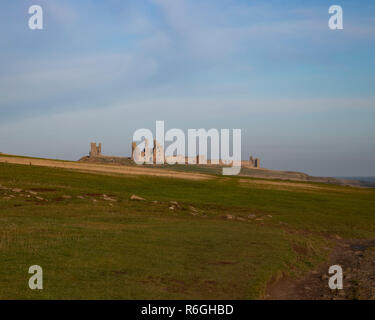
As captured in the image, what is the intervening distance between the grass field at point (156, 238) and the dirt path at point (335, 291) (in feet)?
2.93

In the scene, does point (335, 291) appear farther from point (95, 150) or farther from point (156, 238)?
point (95, 150)

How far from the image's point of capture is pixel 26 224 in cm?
3067

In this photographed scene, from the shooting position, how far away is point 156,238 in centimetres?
2927

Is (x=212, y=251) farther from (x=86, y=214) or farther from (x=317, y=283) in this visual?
(x=86, y=214)

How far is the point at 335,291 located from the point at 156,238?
495 inches

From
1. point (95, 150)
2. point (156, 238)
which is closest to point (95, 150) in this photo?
point (95, 150)

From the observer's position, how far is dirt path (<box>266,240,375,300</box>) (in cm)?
2080

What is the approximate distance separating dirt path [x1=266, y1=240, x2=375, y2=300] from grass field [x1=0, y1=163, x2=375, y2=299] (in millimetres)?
893

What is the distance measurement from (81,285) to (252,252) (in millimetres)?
13168

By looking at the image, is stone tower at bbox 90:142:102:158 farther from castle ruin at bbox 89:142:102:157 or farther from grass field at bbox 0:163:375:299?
grass field at bbox 0:163:375:299

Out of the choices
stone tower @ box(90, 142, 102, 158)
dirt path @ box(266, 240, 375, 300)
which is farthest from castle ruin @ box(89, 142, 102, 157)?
dirt path @ box(266, 240, 375, 300)

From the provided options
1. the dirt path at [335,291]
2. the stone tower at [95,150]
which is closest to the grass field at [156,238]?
the dirt path at [335,291]

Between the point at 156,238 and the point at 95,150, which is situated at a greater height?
the point at 95,150
